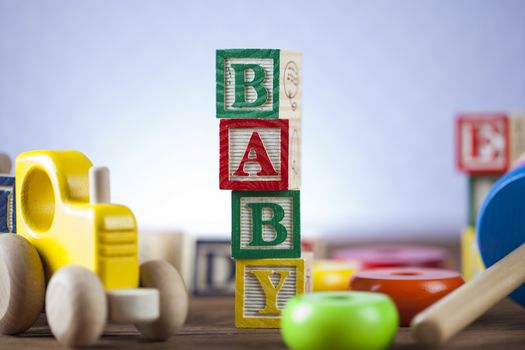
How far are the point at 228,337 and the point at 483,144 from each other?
40.5 inches

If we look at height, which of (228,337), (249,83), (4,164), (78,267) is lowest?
(228,337)

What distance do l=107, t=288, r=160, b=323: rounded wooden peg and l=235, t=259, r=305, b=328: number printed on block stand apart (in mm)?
213

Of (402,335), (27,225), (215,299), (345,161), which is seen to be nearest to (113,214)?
(27,225)

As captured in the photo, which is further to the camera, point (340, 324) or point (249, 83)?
point (249, 83)

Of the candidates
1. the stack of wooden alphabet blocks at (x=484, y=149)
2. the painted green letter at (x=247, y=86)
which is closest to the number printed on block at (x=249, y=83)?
the painted green letter at (x=247, y=86)

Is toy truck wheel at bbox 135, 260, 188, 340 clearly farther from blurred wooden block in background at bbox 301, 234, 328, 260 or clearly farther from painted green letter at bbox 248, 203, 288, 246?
blurred wooden block in background at bbox 301, 234, 328, 260

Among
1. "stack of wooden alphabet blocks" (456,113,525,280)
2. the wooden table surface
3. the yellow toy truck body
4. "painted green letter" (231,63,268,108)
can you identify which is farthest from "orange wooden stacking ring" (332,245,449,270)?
the yellow toy truck body

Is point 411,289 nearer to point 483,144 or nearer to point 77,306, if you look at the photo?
point 77,306

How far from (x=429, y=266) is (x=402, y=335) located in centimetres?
67

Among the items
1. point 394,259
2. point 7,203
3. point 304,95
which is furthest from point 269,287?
point 304,95

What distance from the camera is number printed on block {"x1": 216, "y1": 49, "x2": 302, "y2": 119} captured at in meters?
0.99

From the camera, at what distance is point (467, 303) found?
33.7 inches

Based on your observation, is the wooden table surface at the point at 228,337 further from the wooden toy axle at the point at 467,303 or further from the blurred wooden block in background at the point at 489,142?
the blurred wooden block in background at the point at 489,142

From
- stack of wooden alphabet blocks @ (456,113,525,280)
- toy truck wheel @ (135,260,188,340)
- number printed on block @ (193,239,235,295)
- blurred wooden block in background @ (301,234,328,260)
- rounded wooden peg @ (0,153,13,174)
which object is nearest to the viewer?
toy truck wheel @ (135,260,188,340)
